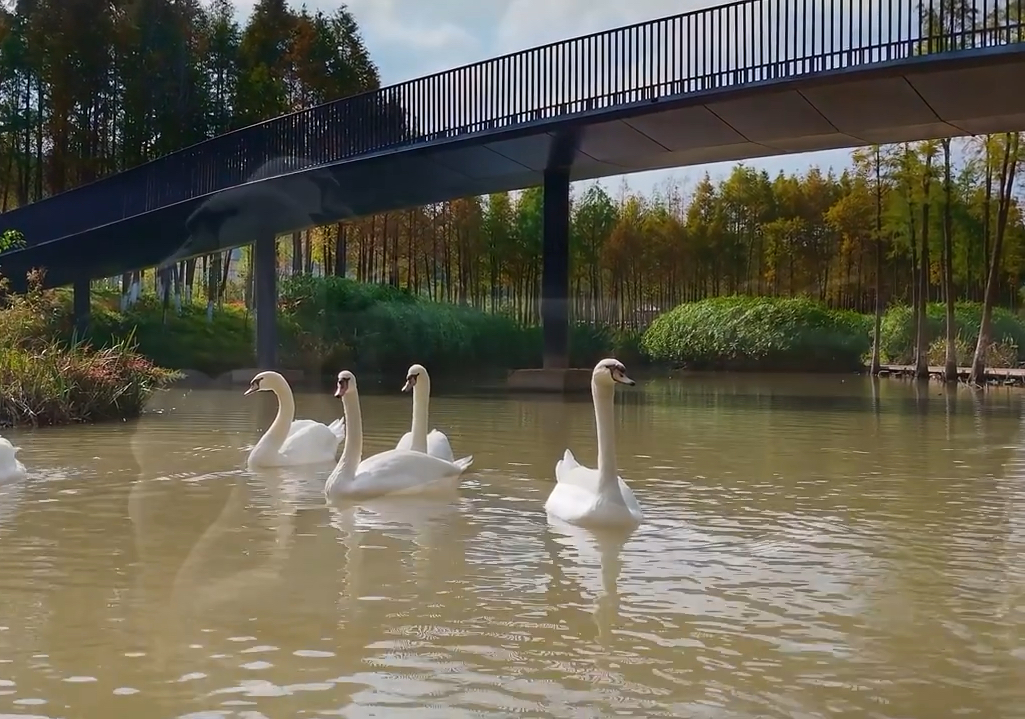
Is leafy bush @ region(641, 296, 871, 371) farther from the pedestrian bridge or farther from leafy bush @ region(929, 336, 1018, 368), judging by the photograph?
the pedestrian bridge

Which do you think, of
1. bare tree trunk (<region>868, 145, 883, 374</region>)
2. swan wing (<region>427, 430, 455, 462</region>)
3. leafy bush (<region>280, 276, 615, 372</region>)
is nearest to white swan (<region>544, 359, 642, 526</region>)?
swan wing (<region>427, 430, 455, 462</region>)

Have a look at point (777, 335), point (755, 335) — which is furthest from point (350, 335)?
point (777, 335)

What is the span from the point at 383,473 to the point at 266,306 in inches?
782

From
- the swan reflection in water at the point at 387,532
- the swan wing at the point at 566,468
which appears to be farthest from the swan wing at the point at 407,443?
the swan wing at the point at 566,468

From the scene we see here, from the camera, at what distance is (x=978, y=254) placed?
37.9 meters

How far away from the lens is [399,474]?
865cm

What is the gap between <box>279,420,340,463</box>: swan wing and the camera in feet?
34.8

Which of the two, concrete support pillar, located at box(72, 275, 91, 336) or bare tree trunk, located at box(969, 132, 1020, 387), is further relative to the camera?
concrete support pillar, located at box(72, 275, 91, 336)

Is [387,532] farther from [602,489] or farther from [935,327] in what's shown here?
[935,327]

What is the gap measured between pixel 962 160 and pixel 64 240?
71.9 ft

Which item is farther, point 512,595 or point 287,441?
point 287,441

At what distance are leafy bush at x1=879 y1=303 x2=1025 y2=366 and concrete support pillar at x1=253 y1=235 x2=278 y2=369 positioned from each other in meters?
18.3

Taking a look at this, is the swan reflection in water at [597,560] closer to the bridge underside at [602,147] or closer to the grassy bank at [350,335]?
the bridge underside at [602,147]

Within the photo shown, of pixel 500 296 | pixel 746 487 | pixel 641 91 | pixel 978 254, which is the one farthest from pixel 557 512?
pixel 978 254
